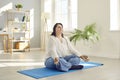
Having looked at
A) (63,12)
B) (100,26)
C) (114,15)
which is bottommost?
(100,26)

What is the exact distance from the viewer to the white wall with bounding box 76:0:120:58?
5.57m

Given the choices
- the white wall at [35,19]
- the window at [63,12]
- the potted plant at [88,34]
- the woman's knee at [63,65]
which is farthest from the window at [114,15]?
the white wall at [35,19]

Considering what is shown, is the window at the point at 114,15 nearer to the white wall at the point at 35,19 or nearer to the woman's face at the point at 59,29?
the woman's face at the point at 59,29

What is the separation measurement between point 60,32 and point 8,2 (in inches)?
172

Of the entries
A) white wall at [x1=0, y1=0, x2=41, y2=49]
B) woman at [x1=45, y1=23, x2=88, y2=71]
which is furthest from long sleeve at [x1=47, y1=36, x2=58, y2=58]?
white wall at [x1=0, y1=0, x2=41, y2=49]

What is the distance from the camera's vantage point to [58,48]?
3707 millimetres

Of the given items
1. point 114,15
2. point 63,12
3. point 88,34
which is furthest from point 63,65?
point 63,12

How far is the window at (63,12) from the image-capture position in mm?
7219

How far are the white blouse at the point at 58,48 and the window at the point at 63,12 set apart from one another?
3389mm

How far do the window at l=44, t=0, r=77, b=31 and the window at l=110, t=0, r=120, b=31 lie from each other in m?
→ 1.75

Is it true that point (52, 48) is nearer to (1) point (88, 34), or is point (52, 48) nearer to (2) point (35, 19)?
(1) point (88, 34)

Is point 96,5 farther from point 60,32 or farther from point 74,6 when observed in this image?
point 60,32

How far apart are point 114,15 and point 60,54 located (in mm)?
2681

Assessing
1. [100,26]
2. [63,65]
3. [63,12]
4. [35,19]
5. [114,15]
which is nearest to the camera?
[63,65]
